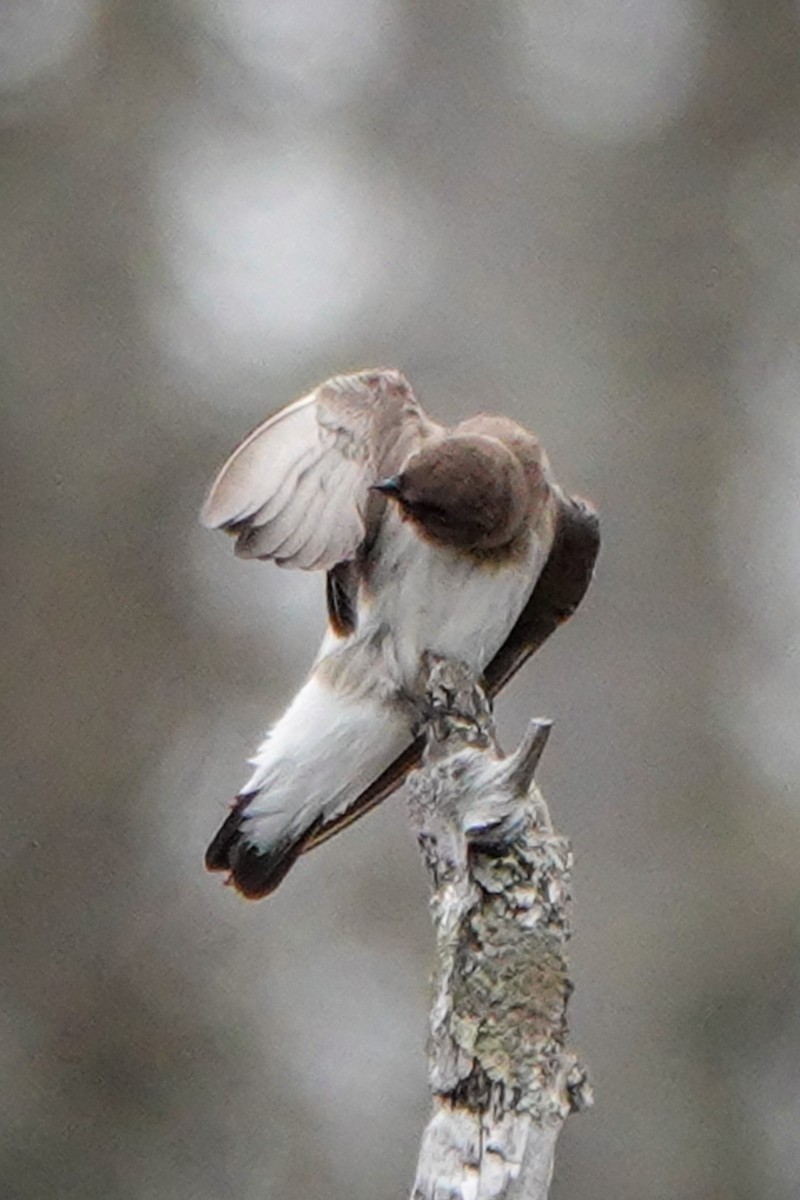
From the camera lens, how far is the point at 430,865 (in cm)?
347

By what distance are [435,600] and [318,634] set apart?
2.62 m

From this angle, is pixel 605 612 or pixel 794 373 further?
pixel 794 373

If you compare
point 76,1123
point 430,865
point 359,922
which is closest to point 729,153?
point 359,922

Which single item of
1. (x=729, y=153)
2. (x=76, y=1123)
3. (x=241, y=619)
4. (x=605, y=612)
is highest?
(x=729, y=153)

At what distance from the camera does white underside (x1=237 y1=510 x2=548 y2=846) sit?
4.13 m

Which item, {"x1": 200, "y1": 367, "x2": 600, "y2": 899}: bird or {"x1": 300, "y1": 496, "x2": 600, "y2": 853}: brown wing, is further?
{"x1": 300, "y1": 496, "x2": 600, "y2": 853}: brown wing

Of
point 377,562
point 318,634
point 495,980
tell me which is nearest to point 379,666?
point 377,562

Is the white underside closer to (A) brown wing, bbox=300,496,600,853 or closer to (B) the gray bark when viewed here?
(A) brown wing, bbox=300,496,600,853

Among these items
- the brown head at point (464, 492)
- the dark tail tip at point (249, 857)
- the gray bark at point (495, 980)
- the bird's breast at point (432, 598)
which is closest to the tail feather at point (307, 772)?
the dark tail tip at point (249, 857)

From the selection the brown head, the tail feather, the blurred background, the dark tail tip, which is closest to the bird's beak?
the brown head

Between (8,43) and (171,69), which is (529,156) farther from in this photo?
(8,43)

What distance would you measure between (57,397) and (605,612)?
6.08 feet

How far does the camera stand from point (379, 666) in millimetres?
4219

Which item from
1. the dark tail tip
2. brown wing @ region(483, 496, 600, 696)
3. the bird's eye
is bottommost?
the dark tail tip
